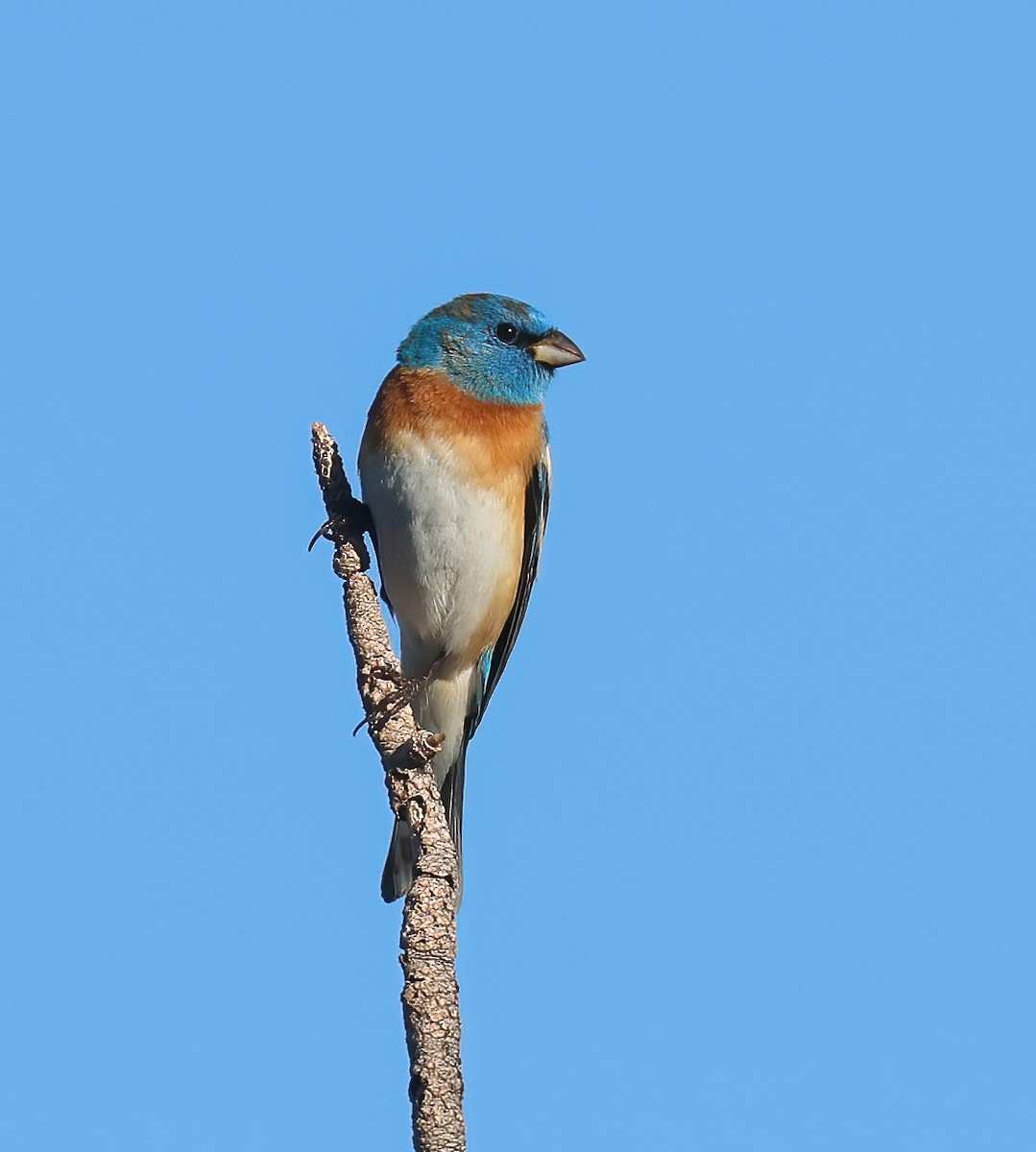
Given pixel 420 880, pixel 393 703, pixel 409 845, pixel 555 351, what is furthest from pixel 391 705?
pixel 555 351

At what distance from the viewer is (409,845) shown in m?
6.16

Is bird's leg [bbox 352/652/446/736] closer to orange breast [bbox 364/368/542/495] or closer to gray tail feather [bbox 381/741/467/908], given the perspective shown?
gray tail feather [bbox 381/741/467/908]

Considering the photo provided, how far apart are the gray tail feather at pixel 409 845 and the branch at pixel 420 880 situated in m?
0.09

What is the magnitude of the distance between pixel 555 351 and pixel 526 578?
1.39 metres

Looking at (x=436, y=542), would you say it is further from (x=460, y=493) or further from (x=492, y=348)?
(x=492, y=348)

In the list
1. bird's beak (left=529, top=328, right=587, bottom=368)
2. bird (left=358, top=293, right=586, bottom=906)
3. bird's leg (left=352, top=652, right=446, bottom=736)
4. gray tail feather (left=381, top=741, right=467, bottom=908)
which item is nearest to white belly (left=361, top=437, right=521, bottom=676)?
bird (left=358, top=293, right=586, bottom=906)

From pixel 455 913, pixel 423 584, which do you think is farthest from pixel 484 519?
pixel 455 913

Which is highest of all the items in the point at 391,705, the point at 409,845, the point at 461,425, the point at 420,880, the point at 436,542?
the point at 461,425

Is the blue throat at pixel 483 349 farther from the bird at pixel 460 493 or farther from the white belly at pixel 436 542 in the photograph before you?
the white belly at pixel 436 542

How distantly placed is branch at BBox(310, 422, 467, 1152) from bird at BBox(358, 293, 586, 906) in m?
1.45

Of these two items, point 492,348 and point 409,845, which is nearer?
point 409,845

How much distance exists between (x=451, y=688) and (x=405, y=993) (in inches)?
198

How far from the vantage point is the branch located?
4.92 metres

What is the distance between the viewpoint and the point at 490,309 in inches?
396
